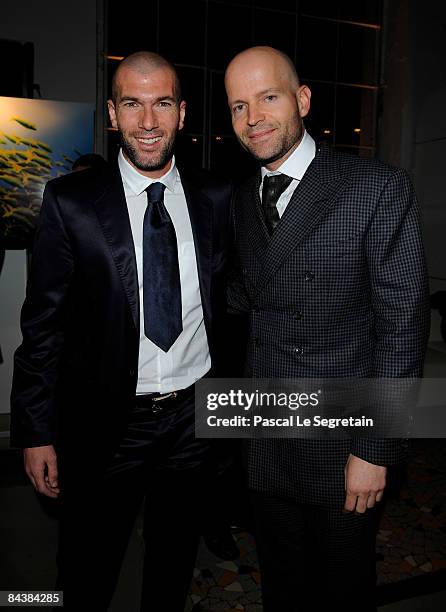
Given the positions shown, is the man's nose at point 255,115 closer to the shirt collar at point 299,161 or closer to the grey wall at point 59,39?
the shirt collar at point 299,161

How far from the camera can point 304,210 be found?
1505 mm

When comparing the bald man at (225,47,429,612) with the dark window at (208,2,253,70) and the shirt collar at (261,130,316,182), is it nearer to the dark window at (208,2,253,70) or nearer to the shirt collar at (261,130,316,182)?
the shirt collar at (261,130,316,182)

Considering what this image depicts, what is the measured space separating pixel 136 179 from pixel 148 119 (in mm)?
194

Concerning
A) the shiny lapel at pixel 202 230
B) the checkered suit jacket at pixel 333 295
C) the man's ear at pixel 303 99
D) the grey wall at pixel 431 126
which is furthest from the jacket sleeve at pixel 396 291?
the grey wall at pixel 431 126

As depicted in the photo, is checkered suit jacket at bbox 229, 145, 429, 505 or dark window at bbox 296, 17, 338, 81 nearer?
checkered suit jacket at bbox 229, 145, 429, 505

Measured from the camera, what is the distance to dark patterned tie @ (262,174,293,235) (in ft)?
5.29

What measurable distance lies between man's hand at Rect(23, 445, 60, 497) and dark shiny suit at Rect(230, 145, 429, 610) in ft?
2.11

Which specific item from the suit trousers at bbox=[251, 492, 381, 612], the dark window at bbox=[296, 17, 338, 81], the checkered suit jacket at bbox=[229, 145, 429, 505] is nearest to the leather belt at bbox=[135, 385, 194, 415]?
the checkered suit jacket at bbox=[229, 145, 429, 505]

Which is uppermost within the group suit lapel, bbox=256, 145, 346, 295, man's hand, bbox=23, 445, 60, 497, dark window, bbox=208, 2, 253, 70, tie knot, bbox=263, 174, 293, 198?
dark window, bbox=208, 2, 253, 70

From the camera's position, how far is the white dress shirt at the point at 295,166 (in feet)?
5.21

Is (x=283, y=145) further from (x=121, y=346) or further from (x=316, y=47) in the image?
(x=316, y=47)

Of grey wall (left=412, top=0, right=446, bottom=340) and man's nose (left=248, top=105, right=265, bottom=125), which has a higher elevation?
grey wall (left=412, top=0, right=446, bottom=340)

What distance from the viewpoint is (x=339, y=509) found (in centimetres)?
153

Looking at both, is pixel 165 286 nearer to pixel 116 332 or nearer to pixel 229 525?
pixel 116 332
